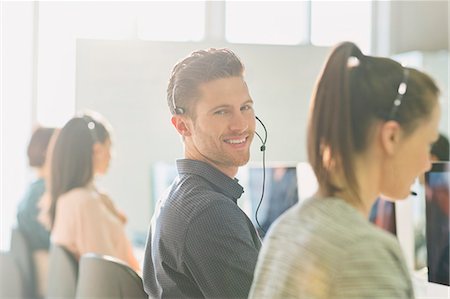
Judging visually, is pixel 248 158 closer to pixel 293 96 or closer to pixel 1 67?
pixel 293 96

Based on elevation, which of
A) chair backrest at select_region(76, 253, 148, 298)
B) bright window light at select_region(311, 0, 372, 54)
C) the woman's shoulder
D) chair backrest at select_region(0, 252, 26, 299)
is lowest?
chair backrest at select_region(0, 252, 26, 299)

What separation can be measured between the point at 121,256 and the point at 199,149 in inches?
25.4

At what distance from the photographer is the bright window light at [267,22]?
69.7 inches

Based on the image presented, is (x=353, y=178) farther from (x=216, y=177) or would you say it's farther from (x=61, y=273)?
(x=61, y=273)

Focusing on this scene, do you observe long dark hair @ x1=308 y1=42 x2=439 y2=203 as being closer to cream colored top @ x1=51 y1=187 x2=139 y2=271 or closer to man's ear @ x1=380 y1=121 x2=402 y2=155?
man's ear @ x1=380 y1=121 x2=402 y2=155

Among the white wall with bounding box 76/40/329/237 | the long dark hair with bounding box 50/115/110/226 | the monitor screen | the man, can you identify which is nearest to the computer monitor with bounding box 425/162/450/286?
the monitor screen

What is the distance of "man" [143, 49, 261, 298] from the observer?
1342 millimetres

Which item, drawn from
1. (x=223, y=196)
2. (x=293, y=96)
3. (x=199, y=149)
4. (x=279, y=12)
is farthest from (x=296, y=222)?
(x=279, y=12)

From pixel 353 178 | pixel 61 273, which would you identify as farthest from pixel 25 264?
pixel 353 178

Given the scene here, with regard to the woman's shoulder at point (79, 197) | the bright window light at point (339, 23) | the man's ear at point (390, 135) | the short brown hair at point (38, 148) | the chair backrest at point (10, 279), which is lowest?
the chair backrest at point (10, 279)

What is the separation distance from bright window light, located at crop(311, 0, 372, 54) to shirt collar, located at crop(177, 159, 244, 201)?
439mm

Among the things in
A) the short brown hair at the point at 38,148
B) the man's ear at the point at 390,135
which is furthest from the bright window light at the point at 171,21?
the man's ear at the point at 390,135

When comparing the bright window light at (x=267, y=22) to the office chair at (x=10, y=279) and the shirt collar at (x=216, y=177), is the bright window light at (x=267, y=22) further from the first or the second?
the office chair at (x=10, y=279)

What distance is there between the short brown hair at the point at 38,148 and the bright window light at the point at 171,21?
36 cm
